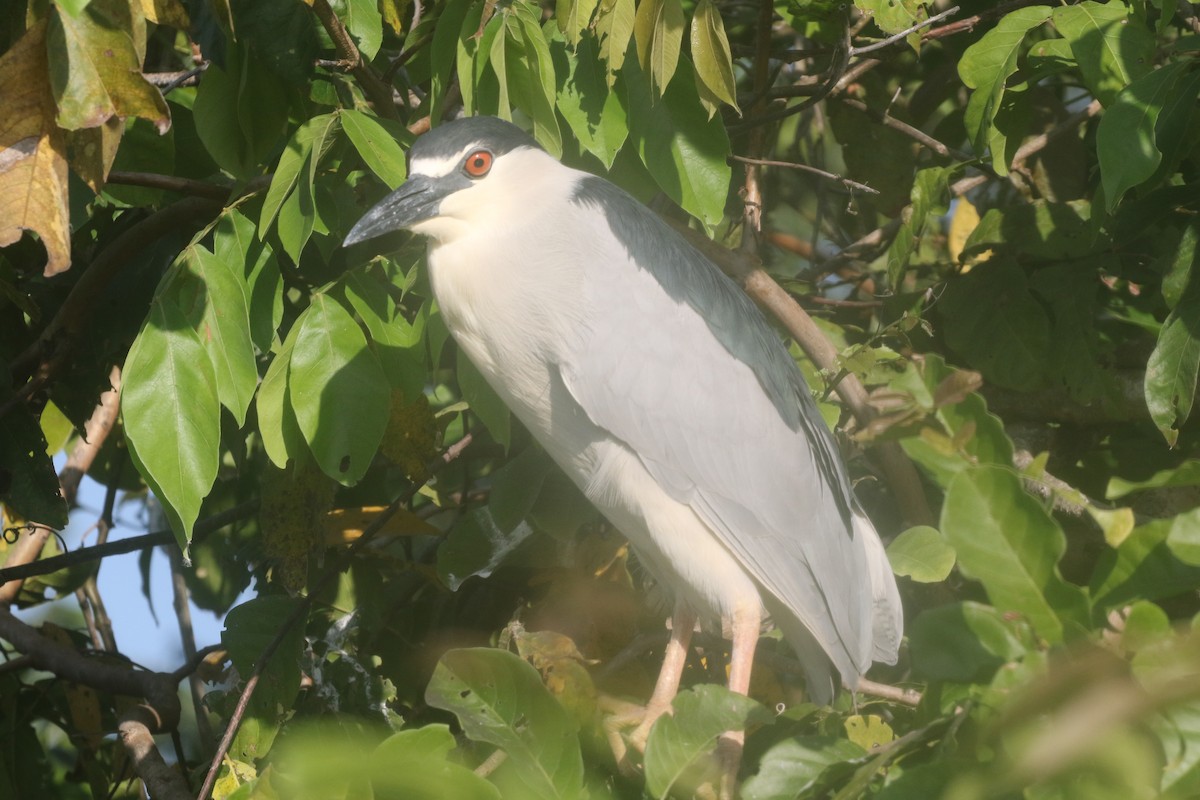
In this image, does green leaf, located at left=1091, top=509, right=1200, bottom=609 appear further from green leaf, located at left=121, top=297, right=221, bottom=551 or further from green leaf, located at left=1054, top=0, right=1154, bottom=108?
green leaf, located at left=121, top=297, right=221, bottom=551

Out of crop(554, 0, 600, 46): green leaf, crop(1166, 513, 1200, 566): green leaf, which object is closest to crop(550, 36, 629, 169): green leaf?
crop(554, 0, 600, 46): green leaf

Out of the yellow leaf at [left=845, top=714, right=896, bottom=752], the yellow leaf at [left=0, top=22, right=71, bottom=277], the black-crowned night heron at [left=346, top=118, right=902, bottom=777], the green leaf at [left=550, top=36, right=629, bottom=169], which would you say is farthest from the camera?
the black-crowned night heron at [left=346, top=118, right=902, bottom=777]

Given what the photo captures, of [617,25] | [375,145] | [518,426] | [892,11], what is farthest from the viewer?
[518,426]

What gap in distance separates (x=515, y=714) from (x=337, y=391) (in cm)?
67

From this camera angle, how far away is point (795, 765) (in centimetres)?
140

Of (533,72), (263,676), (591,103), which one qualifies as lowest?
(263,676)

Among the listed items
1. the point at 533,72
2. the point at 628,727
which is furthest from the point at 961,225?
the point at 628,727

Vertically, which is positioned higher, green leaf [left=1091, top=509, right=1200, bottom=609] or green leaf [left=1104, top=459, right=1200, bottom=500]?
green leaf [left=1104, top=459, right=1200, bottom=500]

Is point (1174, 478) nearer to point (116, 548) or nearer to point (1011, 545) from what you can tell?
point (1011, 545)

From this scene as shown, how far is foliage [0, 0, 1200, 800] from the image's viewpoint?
3.83 feet

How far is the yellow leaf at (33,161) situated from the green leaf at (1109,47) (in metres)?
1.54

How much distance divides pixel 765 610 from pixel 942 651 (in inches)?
45.9

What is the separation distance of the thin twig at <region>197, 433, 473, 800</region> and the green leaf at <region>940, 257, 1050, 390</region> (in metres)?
1.09

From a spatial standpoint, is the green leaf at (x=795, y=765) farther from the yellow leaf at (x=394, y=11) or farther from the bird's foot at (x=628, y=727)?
the yellow leaf at (x=394, y=11)
